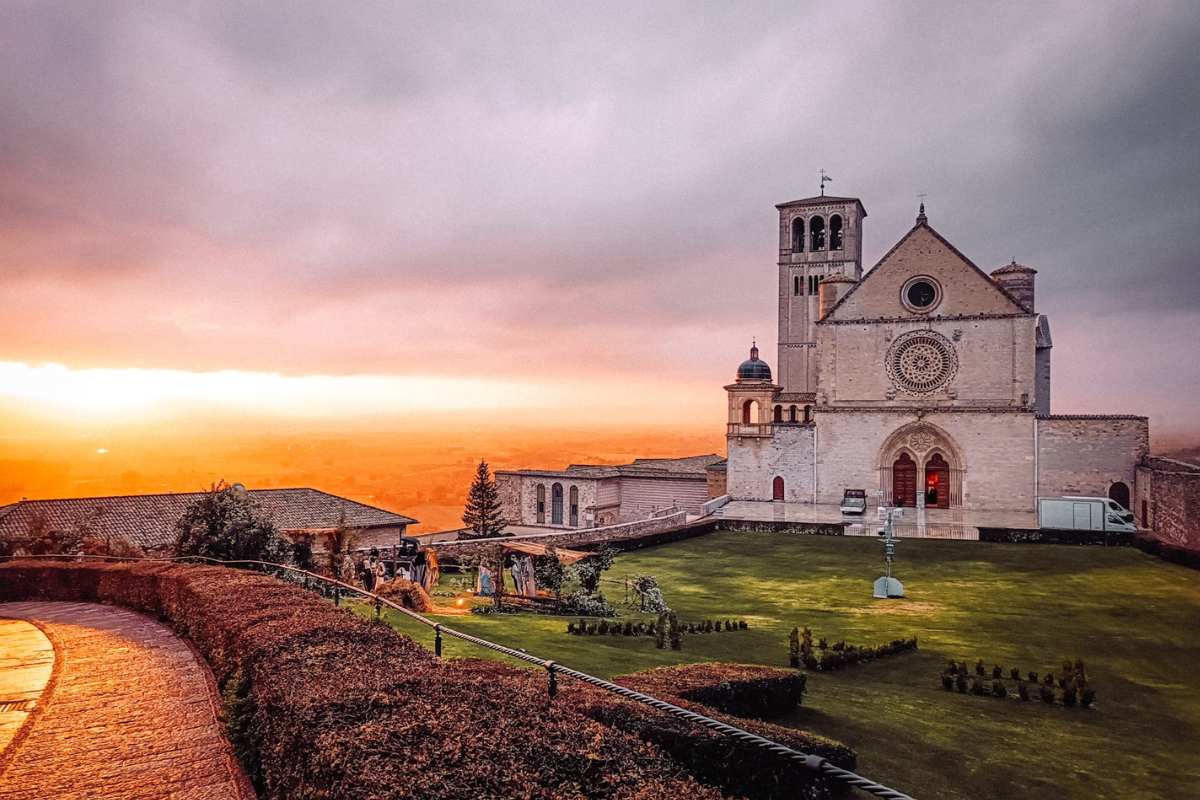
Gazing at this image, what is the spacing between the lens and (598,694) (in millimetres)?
7328

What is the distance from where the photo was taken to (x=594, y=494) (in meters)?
54.7

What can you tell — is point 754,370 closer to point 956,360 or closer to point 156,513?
point 956,360

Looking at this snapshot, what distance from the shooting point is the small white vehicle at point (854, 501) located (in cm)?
4238

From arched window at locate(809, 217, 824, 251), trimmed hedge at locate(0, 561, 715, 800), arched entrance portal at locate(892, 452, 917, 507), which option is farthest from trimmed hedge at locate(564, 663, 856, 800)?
arched window at locate(809, 217, 824, 251)

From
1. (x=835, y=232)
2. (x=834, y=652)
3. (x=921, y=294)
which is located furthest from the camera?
(x=835, y=232)

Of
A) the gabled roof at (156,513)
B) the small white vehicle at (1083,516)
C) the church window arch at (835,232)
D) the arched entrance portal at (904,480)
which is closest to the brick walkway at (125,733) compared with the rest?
the gabled roof at (156,513)

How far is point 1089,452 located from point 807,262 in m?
28.9

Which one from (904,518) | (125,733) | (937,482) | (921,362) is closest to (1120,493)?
(937,482)

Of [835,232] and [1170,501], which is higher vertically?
[835,232]

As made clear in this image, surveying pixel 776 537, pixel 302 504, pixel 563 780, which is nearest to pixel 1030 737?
pixel 563 780

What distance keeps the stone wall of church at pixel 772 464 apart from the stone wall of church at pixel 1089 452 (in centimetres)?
1307

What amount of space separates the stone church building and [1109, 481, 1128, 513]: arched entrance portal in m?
0.07

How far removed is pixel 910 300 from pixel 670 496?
22.3 m

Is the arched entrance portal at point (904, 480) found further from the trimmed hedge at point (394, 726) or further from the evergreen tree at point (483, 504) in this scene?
the trimmed hedge at point (394, 726)
